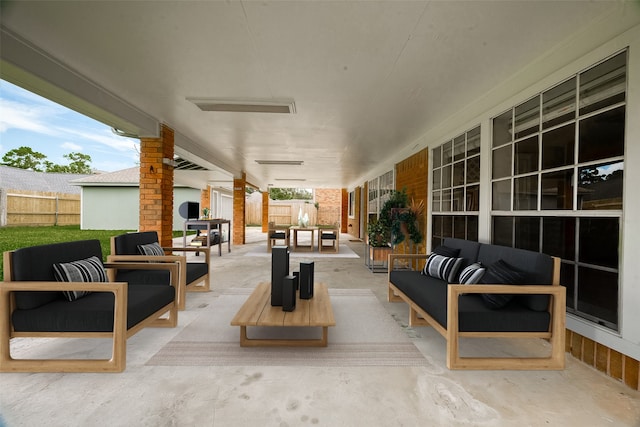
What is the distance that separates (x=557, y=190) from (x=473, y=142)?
146cm

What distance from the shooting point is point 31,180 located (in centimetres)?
1452

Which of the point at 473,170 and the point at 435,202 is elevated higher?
the point at 473,170

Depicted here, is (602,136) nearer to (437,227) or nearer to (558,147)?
(558,147)

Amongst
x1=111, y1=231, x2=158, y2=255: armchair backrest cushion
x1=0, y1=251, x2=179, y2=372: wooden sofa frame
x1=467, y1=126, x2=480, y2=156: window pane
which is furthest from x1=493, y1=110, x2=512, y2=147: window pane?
x1=111, y1=231, x2=158, y2=255: armchair backrest cushion

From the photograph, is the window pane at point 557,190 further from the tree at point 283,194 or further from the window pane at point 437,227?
the tree at point 283,194

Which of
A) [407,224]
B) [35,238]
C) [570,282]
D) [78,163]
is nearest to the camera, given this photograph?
[570,282]

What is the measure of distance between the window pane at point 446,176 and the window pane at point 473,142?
21.3 inches

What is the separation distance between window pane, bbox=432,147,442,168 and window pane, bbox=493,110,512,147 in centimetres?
133

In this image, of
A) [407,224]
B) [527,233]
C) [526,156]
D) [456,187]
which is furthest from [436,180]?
[527,233]

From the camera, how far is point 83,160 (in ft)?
78.3

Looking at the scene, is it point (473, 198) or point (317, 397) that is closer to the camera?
point (317, 397)

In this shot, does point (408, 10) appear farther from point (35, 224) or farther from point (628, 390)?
point (35, 224)

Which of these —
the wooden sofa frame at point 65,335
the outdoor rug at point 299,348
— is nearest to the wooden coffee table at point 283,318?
the outdoor rug at point 299,348

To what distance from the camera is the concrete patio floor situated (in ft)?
5.06
